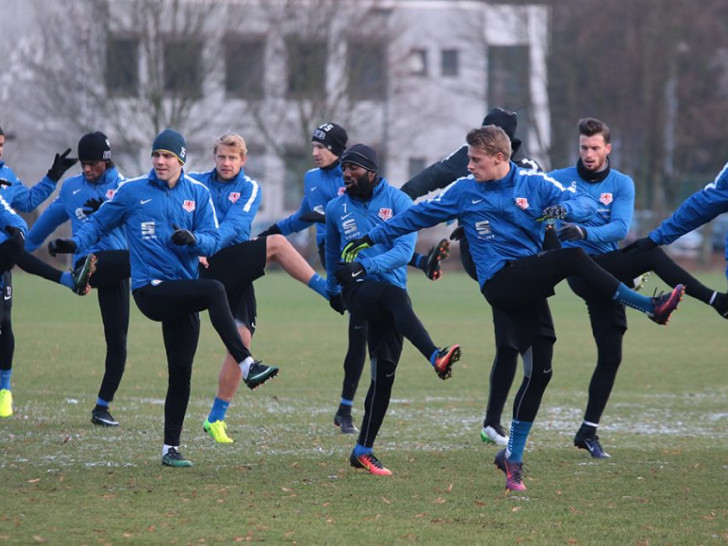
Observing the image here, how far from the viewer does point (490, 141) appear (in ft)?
25.1

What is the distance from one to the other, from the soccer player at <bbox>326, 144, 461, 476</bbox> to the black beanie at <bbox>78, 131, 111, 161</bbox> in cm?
262

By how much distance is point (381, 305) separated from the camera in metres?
8.18

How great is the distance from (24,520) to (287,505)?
1.44m

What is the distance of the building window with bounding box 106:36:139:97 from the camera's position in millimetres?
43562

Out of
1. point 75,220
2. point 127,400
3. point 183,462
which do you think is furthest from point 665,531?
point 127,400

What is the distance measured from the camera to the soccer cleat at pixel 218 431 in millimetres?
9570

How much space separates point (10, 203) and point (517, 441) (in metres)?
5.28

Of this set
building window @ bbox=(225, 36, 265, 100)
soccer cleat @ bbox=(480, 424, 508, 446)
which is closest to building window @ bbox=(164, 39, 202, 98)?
building window @ bbox=(225, 36, 265, 100)

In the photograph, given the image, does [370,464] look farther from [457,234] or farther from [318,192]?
[318,192]

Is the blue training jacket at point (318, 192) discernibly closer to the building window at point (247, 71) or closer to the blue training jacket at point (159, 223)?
the blue training jacket at point (159, 223)

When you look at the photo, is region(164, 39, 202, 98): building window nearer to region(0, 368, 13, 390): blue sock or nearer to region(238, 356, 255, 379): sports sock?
region(0, 368, 13, 390): blue sock

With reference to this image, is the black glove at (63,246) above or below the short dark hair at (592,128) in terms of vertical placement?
below

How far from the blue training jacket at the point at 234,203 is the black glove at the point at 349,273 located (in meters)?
1.43

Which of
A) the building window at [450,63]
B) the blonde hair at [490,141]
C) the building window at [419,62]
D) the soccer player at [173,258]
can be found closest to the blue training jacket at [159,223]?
the soccer player at [173,258]
